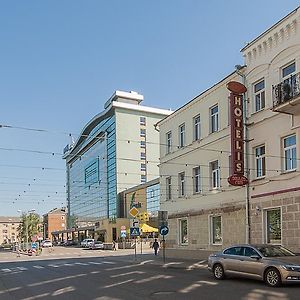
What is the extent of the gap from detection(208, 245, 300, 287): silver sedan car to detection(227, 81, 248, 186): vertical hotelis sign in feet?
23.6

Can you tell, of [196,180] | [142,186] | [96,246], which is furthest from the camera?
[142,186]

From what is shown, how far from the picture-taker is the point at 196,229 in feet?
103

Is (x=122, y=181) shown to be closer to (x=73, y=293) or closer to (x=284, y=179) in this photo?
(x=284, y=179)

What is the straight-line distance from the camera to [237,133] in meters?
25.3

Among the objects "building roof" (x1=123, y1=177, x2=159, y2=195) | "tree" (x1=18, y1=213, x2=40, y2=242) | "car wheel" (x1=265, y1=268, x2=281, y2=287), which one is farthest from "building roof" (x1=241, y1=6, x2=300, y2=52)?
"tree" (x1=18, y1=213, x2=40, y2=242)

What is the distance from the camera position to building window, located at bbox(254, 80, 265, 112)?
24969mm

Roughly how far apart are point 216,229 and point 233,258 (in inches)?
472

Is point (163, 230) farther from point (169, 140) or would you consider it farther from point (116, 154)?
point (116, 154)

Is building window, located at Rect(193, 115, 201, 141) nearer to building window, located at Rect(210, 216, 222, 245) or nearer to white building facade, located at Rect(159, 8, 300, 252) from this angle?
white building facade, located at Rect(159, 8, 300, 252)

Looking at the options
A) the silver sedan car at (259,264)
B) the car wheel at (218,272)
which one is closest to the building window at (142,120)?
the silver sedan car at (259,264)

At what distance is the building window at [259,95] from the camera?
25.0 metres

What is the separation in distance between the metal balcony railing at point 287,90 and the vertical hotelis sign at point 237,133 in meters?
2.78

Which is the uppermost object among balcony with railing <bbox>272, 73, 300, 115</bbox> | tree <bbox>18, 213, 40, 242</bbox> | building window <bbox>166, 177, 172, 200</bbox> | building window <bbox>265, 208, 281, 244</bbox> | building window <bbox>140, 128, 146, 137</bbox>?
building window <bbox>140, 128, 146, 137</bbox>

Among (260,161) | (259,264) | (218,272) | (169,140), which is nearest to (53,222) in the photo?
(169,140)
